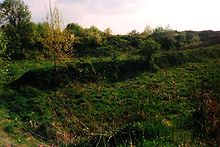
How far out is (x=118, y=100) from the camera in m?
36.4

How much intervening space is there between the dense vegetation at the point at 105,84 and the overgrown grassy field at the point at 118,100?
0.02 m

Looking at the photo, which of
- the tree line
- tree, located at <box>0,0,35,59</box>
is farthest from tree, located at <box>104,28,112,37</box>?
tree, located at <box>0,0,35,59</box>

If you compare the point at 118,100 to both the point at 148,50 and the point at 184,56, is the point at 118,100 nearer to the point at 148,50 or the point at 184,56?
the point at 148,50

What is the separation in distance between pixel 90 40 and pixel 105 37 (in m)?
3.81

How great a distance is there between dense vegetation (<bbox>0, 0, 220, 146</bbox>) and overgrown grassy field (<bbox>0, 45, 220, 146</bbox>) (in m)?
0.02

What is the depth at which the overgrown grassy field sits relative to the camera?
9289 millimetres

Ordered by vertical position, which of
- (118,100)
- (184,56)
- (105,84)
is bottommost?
(118,100)

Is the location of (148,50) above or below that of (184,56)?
above

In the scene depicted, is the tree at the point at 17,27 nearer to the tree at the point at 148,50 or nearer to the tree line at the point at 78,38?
the tree line at the point at 78,38

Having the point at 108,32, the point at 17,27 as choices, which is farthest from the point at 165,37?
the point at 17,27

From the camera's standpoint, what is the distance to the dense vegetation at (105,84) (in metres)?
9.42

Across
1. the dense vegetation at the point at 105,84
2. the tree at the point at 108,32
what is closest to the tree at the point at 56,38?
the dense vegetation at the point at 105,84

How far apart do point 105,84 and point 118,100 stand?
566cm

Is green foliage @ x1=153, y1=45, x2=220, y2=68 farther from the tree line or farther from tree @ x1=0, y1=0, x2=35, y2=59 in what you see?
tree @ x1=0, y1=0, x2=35, y2=59
